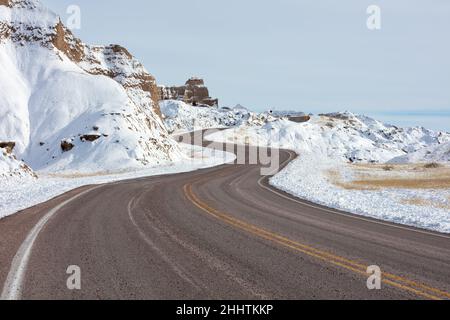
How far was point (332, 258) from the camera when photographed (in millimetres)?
7594

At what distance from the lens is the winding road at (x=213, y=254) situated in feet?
19.4

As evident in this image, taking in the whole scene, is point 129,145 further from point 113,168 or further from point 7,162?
point 7,162

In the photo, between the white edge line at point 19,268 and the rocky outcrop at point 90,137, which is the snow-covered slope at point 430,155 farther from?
the white edge line at point 19,268

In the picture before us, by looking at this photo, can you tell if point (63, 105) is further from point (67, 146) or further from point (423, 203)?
point (423, 203)

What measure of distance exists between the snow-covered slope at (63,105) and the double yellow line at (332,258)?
25.6 m

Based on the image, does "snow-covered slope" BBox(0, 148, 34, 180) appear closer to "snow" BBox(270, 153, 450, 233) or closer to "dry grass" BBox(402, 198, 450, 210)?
"snow" BBox(270, 153, 450, 233)

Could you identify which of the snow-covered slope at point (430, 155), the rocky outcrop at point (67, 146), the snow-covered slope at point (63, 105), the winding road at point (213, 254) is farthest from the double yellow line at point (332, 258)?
the snow-covered slope at point (430, 155)

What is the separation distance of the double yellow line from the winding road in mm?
19

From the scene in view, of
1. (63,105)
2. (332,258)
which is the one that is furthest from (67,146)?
(332,258)

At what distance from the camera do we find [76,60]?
5612 centimetres

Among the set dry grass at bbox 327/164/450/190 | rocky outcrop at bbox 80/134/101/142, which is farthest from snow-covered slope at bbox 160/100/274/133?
dry grass at bbox 327/164/450/190

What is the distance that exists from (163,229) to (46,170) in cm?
2865

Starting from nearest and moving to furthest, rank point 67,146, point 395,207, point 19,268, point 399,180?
point 19,268 < point 395,207 < point 399,180 < point 67,146

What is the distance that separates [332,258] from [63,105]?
42.5 metres
